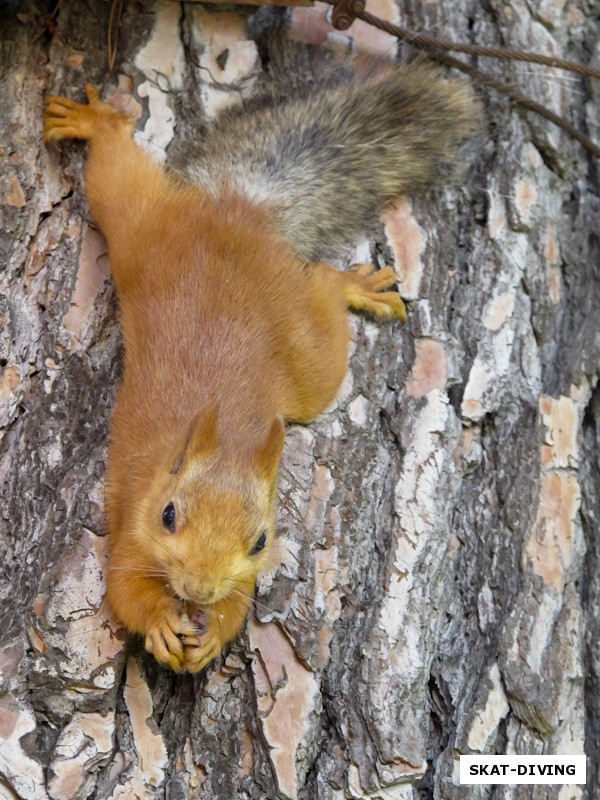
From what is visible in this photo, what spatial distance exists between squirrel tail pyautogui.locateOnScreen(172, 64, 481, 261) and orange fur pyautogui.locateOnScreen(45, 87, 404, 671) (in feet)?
0.43

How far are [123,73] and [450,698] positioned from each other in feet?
6.96

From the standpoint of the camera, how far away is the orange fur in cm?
235

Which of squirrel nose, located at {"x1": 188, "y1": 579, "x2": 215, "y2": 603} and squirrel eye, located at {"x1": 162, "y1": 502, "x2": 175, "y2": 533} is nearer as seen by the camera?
squirrel nose, located at {"x1": 188, "y1": 579, "x2": 215, "y2": 603}

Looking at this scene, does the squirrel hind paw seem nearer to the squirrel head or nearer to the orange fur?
the orange fur

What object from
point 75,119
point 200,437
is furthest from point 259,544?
point 75,119

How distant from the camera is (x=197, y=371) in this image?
2609mm

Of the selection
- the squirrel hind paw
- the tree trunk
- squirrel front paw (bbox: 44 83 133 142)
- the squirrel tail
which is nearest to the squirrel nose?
the tree trunk

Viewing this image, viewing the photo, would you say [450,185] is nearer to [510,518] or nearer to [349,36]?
[349,36]

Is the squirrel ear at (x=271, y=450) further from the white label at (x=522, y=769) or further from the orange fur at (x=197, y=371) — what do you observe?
the white label at (x=522, y=769)

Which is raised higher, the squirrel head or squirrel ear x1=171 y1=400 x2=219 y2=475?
squirrel ear x1=171 y1=400 x2=219 y2=475

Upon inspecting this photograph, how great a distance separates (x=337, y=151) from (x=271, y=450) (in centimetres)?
126

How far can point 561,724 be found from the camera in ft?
8.91

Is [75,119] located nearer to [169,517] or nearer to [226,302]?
[226,302]

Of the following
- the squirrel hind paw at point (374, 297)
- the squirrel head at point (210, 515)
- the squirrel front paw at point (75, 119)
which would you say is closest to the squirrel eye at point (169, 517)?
the squirrel head at point (210, 515)
